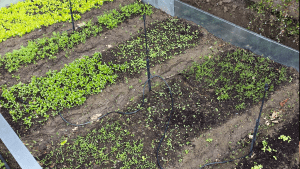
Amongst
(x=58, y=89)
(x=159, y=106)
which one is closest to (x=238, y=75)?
(x=159, y=106)

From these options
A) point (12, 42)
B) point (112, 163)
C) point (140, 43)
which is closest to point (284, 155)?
point (112, 163)

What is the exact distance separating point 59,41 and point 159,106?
3338mm

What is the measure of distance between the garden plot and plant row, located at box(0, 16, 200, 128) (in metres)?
0.05

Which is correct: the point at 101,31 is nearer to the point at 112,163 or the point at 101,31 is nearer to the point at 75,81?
the point at 75,81

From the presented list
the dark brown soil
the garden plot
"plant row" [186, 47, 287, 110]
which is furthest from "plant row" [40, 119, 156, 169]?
the dark brown soil

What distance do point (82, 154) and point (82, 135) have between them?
1.38 feet

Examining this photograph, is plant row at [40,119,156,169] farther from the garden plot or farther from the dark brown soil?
the dark brown soil

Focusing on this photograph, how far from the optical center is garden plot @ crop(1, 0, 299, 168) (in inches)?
175

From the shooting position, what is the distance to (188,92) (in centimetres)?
531

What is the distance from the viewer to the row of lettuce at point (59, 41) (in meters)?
6.17

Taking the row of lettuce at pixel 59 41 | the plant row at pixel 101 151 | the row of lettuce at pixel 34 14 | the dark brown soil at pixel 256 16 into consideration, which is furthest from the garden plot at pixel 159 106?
the row of lettuce at pixel 34 14

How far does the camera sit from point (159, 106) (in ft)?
16.7

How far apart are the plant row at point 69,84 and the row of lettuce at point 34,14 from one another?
77.7 inches

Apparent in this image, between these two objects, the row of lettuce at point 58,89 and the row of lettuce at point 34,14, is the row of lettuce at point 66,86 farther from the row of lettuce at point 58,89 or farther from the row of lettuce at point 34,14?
the row of lettuce at point 34,14
